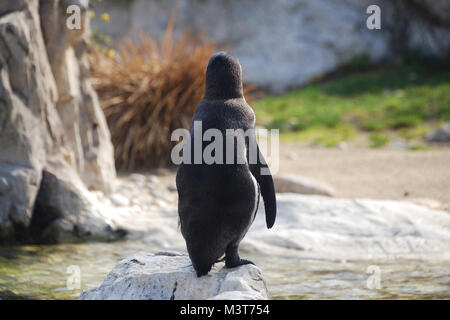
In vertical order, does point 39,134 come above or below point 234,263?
above

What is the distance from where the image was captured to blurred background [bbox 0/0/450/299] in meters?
4.77

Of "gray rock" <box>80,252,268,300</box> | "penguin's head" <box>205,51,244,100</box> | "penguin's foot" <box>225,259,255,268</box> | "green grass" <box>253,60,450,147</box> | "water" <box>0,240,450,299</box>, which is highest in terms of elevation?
"penguin's head" <box>205,51,244,100</box>

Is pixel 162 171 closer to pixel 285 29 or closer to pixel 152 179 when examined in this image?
pixel 152 179

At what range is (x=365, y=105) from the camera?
37.1 ft

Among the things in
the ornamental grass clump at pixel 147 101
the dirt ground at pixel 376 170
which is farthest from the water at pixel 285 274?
the ornamental grass clump at pixel 147 101

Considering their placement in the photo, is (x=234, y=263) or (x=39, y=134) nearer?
(x=234, y=263)

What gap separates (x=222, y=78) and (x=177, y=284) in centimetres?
116

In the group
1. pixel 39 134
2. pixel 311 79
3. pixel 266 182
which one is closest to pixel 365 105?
pixel 311 79

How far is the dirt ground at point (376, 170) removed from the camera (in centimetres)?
697

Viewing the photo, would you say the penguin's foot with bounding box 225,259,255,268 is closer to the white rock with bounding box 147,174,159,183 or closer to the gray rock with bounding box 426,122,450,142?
the white rock with bounding box 147,174,159,183

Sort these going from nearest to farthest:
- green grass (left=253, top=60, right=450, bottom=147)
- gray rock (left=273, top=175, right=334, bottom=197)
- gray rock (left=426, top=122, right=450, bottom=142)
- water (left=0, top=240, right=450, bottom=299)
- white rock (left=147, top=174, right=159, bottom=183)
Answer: water (left=0, top=240, right=450, bottom=299), gray rock (left=273, top=175, right=334, bottom=197), white rock (left=147, top=174, right=159, bottom=183), gray rock (left=426, top=122, right=450, bottom=142), green grass (left=253, top=60, right=450, bottom=147)

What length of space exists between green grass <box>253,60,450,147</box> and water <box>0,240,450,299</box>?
4864mm

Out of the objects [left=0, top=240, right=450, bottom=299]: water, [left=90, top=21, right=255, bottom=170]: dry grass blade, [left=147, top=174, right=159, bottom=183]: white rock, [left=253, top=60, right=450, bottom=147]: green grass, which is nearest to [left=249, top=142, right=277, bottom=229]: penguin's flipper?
[left=0, top=240, right=450, bottom=299]: water
